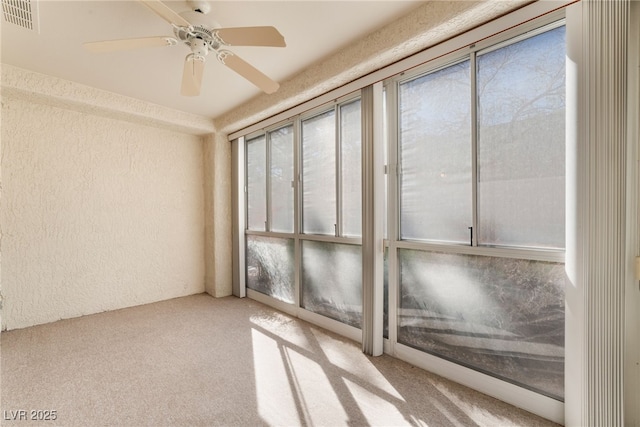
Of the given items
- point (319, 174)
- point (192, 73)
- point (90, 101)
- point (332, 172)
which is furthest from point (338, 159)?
point (90, 101)

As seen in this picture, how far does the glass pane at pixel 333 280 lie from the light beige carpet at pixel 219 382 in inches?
11.1

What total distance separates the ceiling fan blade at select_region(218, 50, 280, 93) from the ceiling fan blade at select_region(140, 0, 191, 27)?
28cm

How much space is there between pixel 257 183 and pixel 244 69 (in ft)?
8.04

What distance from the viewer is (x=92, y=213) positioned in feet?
12.3

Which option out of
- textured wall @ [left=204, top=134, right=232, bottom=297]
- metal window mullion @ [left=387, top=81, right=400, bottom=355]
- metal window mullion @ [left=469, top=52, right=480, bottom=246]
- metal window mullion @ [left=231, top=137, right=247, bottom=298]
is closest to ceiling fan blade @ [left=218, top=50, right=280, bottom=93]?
metal window mullion @ [left=387, top=81, right=400, bottom=355]

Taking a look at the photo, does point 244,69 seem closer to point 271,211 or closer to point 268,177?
point 268,177

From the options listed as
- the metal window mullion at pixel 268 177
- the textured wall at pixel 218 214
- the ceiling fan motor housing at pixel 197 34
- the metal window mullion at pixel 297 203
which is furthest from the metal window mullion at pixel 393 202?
the textured wall at pixel 218 214

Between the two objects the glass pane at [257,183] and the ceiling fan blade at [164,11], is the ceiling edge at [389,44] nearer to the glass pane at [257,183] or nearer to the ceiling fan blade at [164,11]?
the glass pane at [257,183]

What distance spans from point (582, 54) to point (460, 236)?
1.27 m

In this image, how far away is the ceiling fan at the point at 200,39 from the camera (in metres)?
1.66

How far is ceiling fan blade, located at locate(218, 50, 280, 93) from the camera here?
6.25ft

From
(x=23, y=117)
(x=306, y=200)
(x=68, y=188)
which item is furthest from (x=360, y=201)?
(x=23, y=117)

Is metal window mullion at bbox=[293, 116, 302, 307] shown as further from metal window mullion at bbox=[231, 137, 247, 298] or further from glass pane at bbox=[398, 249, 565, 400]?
glass pane at bbox=[398, 249, 565, 400]

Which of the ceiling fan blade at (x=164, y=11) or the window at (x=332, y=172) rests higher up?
the ceiling fan blade at (x=164, y=11)
